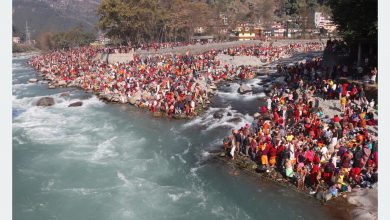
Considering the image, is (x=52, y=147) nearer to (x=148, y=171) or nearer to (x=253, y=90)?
(x=148, y=171)

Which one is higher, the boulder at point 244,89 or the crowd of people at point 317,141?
the boulder at point 244,89

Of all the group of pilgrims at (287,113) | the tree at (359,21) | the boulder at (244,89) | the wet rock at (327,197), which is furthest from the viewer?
the boulder at (244,89)

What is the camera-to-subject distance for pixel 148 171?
2269 centimetres

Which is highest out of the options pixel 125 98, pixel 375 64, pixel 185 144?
pixel 375 64

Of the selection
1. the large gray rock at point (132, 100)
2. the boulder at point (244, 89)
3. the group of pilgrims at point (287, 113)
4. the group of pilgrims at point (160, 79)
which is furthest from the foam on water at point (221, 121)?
the large gray rock at point (132, 100)

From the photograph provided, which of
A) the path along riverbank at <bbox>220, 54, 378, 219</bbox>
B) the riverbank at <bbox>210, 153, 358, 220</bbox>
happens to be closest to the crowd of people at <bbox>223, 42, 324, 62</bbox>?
the path along riverbank at <bbox>220, 54, 378, 219</bbox>

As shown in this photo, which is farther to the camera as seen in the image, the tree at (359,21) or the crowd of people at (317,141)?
the tree at (359,21)

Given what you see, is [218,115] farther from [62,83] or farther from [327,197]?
[62,83]

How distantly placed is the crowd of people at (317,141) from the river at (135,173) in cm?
144

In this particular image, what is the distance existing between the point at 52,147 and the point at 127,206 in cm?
1124

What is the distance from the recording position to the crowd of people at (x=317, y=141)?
1855 centimetres

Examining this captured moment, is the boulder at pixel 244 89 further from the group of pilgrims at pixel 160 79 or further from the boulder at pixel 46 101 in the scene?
the boulder at pixel 46 101

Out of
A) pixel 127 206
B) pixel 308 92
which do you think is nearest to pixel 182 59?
pixel 308 92

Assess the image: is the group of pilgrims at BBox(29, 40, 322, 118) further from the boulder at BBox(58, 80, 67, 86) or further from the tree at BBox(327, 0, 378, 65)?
the tree at BBox(327, 0, 378, 65)
